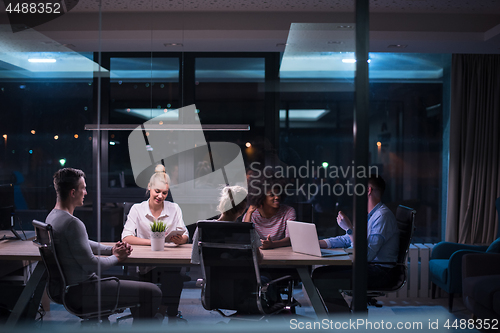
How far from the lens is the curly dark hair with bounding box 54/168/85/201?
9.18 ft

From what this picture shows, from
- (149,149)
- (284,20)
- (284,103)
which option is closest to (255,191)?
(284,103)

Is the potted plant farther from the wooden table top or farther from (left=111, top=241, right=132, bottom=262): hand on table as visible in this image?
(left=111, top=241, right=132, bottom=262): hand on table

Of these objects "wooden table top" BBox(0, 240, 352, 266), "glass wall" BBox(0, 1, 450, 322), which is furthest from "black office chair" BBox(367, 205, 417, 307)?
"wooden table top" BBox(0, 240, 352, 266)

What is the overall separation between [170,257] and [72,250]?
65 centimetres

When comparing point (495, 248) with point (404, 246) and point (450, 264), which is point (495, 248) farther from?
point (404, 246)

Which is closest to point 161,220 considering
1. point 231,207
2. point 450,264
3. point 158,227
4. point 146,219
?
point 146,219

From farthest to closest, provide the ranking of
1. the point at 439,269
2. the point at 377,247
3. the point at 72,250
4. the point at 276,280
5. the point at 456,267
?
the point at 439,269 → the point at 456,267 → the point at 377,247 → the point at 276,280 → the point at 72,250

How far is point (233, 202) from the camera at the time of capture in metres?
3.02

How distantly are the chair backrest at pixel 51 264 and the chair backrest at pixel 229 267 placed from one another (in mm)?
940

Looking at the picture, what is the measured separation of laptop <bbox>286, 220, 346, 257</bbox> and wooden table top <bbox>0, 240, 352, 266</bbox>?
0.15 ft

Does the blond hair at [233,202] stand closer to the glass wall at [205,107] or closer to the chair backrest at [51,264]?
the glass wall at [205,107]

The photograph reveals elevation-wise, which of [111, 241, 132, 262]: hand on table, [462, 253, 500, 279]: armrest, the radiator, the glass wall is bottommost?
the radiator

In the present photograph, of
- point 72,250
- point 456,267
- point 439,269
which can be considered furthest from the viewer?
point 439,269

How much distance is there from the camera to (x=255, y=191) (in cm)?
391
